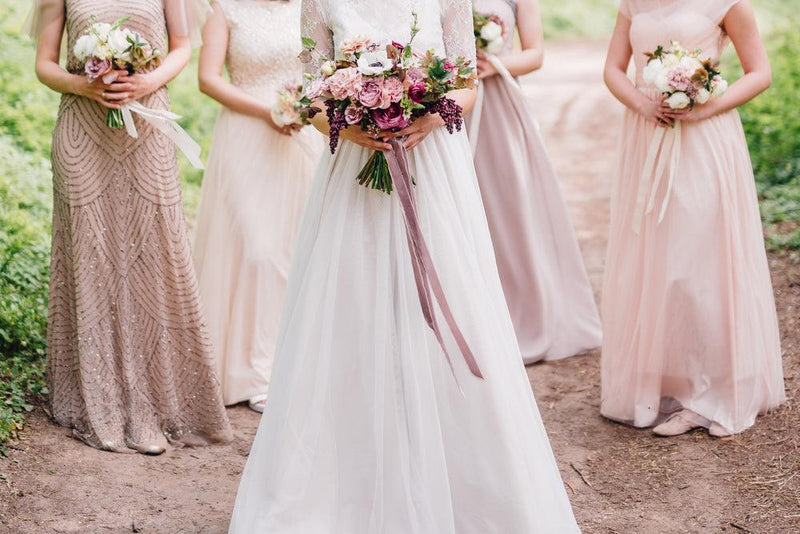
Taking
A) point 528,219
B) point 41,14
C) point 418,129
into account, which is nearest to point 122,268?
point 41,14

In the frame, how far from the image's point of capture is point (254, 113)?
6391 millimetres

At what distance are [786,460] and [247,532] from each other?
2.81 m

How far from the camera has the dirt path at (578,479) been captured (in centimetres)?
480

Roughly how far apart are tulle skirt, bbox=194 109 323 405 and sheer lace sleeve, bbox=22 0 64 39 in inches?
52.5

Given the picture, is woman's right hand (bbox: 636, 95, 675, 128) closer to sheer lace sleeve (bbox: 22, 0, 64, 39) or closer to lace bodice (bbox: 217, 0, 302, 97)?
lace bodice (bbox: 217, 0, 302, 97)

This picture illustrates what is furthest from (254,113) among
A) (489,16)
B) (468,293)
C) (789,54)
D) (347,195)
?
(789,54)

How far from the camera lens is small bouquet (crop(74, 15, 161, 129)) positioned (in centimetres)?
513

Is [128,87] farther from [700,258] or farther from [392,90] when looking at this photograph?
[700,258]

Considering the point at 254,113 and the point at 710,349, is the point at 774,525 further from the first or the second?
the point at 254,113

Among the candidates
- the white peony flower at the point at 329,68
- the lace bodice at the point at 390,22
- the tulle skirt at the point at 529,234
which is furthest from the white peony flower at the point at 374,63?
the tulle skirt at the point at 529,234

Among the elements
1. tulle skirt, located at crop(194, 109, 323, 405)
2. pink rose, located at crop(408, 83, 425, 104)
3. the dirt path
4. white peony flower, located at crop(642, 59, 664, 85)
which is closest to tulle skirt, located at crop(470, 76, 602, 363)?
the dirt path

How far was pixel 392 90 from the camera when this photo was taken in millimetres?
3934

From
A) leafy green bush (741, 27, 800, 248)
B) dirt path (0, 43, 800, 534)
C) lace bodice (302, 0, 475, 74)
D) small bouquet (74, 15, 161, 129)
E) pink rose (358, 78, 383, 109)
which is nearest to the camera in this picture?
pink rose (358, 78, 383, 109)

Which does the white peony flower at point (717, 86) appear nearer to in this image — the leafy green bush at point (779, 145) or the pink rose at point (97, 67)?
the pink rose at point (97, 67)
